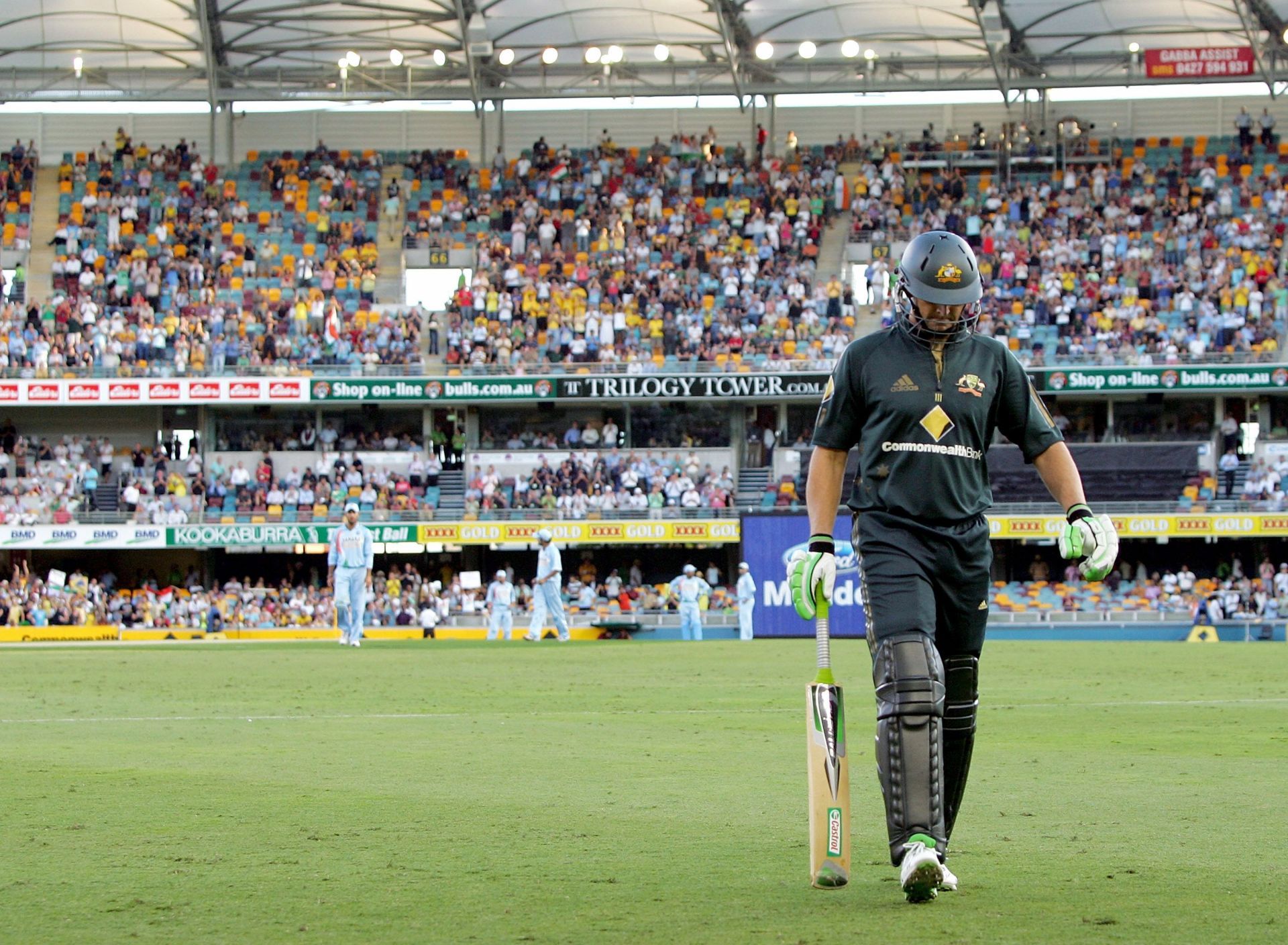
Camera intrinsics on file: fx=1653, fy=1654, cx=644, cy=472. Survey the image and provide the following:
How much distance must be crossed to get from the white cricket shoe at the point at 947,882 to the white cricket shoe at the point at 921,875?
0.01 metres

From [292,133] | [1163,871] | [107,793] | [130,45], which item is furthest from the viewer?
[292,133]

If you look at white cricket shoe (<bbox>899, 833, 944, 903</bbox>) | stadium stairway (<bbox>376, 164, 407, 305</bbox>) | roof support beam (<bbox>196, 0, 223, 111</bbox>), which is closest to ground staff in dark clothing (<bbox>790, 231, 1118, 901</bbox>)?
white cricket shoe (<bbox>899, 833, 944, 903</bbox>)

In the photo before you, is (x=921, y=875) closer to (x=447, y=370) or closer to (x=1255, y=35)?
(x=447, y=370)

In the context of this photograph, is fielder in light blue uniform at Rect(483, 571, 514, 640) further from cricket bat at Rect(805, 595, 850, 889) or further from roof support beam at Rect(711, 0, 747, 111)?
cricket bat at Rect(805, 595, 850, 889)

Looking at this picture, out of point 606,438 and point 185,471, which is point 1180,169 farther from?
point 185,471

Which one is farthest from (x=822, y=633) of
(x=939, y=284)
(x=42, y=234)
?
(x=42, y=234)

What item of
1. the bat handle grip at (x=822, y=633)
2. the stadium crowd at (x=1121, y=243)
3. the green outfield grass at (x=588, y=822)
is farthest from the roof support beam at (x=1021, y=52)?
the bat handle grip at (x=822, y=633)

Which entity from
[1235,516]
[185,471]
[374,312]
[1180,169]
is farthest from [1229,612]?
[185,471]

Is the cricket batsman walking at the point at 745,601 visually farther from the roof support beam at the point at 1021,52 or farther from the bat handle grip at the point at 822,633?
the bat handle grip at the point at 822,633

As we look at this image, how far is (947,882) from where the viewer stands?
17.3ft

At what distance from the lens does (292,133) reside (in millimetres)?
53906

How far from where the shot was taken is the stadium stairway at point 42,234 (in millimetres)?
48688

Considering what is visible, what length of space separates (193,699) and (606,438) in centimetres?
3173

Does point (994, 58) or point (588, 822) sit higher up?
point (994, 58)
